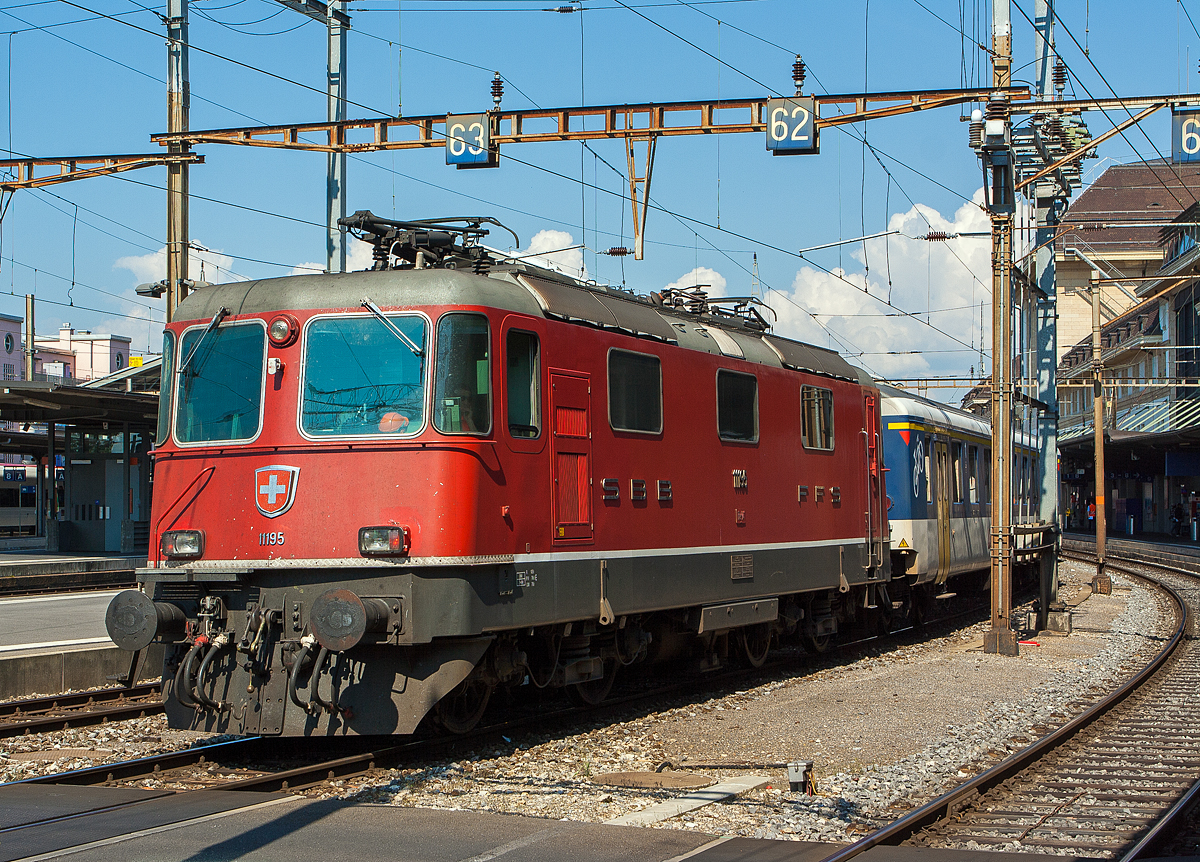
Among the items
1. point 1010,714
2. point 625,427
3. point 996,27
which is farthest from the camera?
point 996,27

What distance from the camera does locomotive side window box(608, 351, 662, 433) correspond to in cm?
1089

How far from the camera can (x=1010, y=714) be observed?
→ 12.1 metres

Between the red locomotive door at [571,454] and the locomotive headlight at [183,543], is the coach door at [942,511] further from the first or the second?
the locomotive headlight at [183,543]

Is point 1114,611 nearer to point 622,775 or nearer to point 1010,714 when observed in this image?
point 1010,714

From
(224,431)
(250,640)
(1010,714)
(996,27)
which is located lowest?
(1010,714)

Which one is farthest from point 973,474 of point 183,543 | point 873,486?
point 183,543

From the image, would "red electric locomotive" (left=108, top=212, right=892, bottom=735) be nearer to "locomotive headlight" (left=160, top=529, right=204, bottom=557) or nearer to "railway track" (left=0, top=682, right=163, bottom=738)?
"locomotive headlight" (left=160, top=529, right=204, bottom=557)

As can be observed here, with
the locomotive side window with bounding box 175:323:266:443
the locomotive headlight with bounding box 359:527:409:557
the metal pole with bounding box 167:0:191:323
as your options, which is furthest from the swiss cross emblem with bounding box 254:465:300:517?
the metal pole with bounding box 167:0:191:323

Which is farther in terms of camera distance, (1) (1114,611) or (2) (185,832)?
(1) (1114,611)

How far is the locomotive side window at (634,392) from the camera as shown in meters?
10.9

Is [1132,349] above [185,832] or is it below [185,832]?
above

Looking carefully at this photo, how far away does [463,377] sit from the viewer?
9273 millimetres

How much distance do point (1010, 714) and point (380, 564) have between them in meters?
6.55

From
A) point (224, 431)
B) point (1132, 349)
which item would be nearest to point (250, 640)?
point (224, 431)
